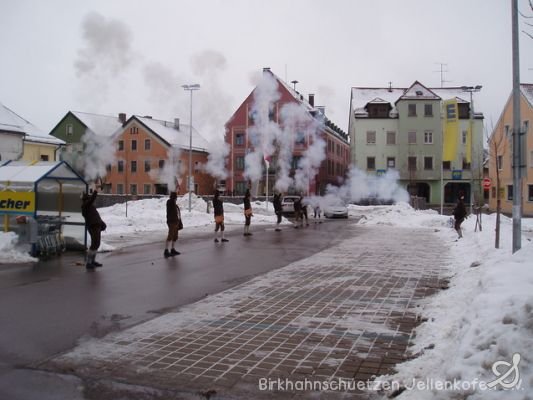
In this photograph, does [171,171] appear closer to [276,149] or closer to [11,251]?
[276,149]

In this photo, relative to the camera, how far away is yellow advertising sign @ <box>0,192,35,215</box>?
1398cm

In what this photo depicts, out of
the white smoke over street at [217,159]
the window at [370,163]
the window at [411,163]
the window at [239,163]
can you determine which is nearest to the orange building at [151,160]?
the white smoke over street at [217,159]

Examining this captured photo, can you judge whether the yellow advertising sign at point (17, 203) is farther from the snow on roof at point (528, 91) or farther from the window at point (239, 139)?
the snow on roof at point (528, 91)

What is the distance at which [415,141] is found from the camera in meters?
59.7

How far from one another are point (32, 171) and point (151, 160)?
47496 mm

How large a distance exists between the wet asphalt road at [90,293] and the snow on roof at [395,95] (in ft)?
157

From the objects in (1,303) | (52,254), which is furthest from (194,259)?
(1,303)

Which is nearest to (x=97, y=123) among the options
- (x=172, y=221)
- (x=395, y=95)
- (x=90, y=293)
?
(x=395, y=95)

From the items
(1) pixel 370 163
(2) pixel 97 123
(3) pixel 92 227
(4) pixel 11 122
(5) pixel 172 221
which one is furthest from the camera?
(1) pixel 370 163

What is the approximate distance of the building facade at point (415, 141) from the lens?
59.0 m

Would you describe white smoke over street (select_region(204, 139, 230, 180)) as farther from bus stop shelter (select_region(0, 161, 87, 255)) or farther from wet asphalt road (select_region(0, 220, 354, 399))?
bus stop shelter (select_region(0, 161, 87, 255))

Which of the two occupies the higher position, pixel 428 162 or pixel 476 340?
pixel 428 162

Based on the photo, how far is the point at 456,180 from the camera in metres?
58.5

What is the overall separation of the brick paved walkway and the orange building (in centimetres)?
5112
